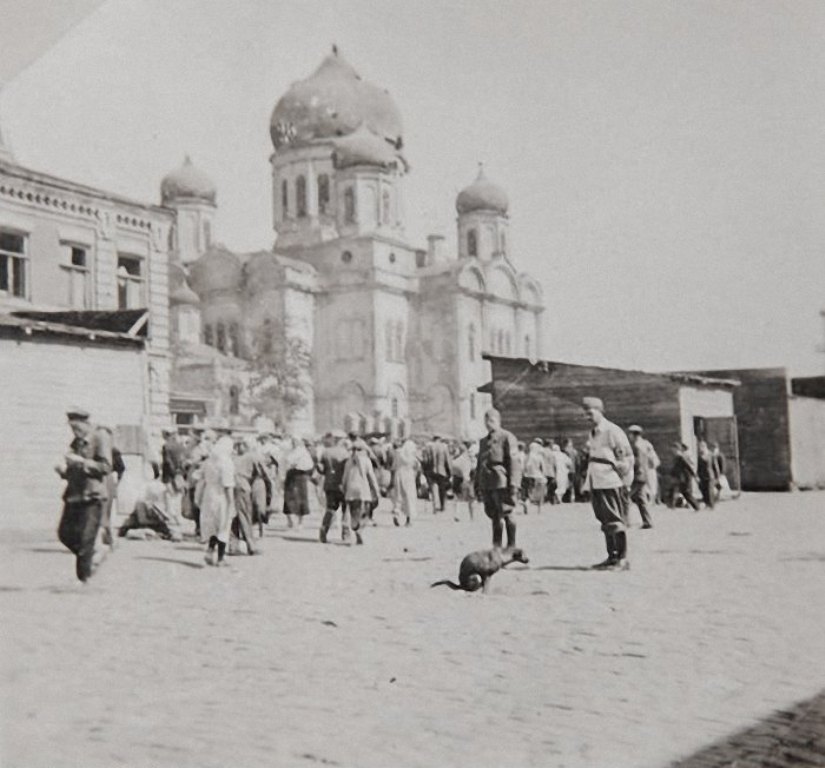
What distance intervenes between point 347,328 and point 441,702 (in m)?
5.74

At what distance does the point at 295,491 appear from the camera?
390 inches

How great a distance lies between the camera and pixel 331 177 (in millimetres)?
15555

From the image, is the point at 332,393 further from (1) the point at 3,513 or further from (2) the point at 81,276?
(1) the point at 3,513

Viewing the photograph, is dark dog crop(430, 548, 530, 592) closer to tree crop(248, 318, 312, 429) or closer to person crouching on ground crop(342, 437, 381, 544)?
tree crop(248, 318, 312, 429)

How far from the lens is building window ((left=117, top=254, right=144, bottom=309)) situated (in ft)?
18.1

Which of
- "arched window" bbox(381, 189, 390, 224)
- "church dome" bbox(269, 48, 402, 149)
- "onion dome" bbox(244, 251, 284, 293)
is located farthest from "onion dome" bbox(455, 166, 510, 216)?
"arched window" bbox(381, 189, 390, 224)

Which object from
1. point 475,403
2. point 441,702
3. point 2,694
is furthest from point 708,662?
point 475,403

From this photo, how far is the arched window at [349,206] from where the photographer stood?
49.5 ft

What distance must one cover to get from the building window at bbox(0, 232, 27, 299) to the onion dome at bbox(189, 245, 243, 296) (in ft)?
2.59

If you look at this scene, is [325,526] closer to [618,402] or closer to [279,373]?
[279,373]

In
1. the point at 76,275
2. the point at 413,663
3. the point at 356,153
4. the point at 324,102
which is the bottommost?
the point at 413,663

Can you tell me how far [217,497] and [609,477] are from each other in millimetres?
2541

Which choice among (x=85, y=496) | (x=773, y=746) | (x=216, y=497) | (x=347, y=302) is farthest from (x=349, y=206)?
(x=773, y=746)

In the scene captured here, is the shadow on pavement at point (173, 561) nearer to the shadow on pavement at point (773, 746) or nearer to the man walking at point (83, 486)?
the man walking at point (83, 486)
